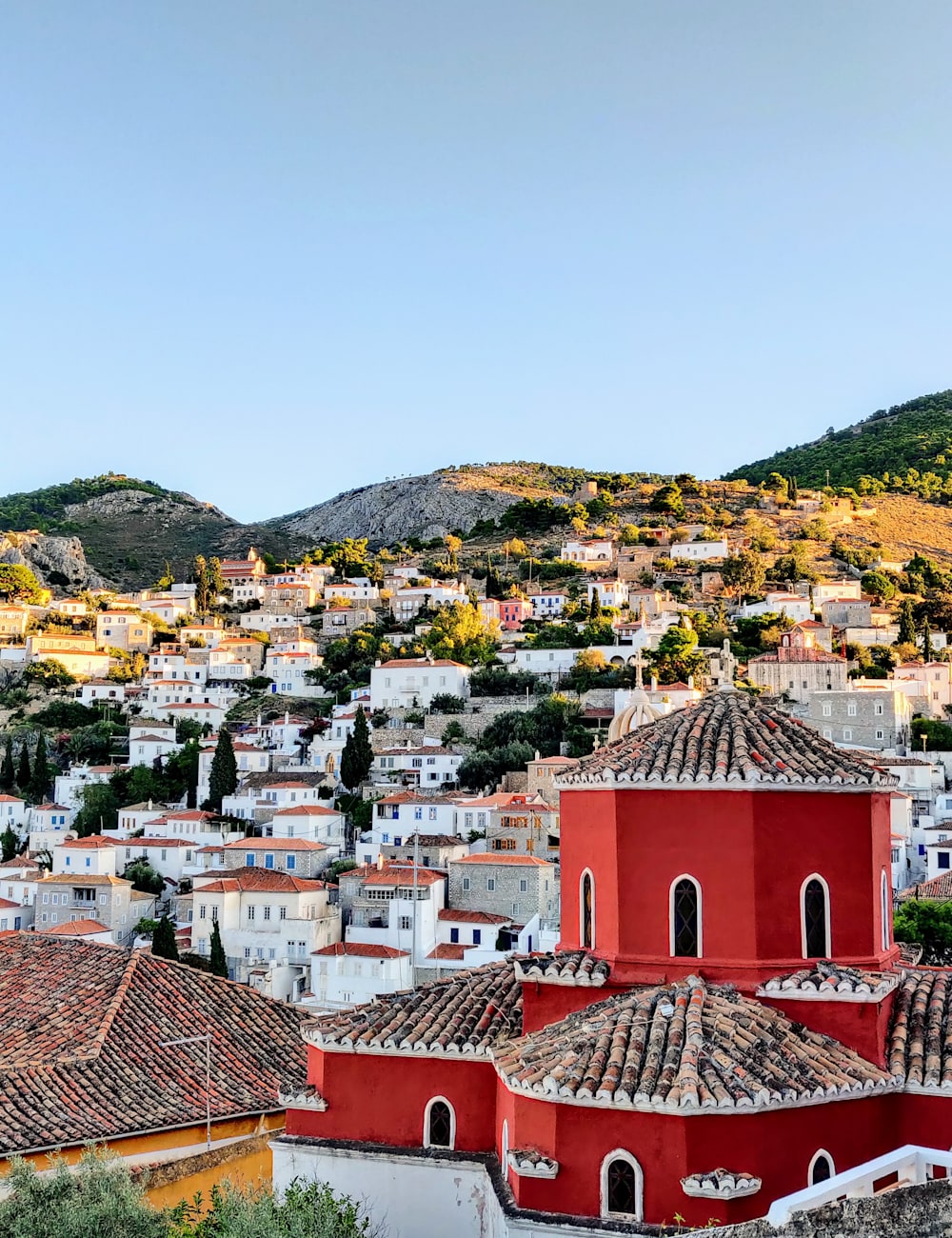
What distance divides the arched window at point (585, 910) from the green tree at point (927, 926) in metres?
20.4

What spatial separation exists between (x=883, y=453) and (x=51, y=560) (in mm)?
80244

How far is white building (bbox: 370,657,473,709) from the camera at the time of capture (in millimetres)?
64000

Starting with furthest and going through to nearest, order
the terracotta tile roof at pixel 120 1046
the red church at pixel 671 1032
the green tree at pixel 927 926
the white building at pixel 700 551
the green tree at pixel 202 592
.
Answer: the green tree at pixel 202 592
the white building at pixel 700 551
the green tree at pixel 927 926
the terracotta tile roof at pixel 120 1046
the red church at pixel 671 1032

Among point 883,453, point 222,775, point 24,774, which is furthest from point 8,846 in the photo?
point 883,453

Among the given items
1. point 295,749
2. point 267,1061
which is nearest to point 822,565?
point 295,749

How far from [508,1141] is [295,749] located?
53627mm

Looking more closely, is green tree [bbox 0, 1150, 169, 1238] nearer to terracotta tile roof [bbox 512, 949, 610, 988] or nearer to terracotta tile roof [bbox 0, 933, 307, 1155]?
terracotta tile roof [bbox 0, 933, 307, 1155]

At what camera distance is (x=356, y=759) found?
5450cm

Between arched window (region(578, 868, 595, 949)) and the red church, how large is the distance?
0.08 ft

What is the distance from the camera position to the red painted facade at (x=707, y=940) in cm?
823

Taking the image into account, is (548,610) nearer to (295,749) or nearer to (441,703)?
(441,703)

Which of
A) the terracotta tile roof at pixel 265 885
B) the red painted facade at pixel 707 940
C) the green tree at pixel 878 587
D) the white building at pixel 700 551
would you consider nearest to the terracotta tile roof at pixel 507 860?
the terracotta tile roof at pixel 265 885

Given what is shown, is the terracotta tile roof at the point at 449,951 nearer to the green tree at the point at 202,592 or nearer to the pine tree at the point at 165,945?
the pine tree at the point at 165,945

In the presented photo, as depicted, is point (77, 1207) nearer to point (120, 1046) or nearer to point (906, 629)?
point (120, 1046)
